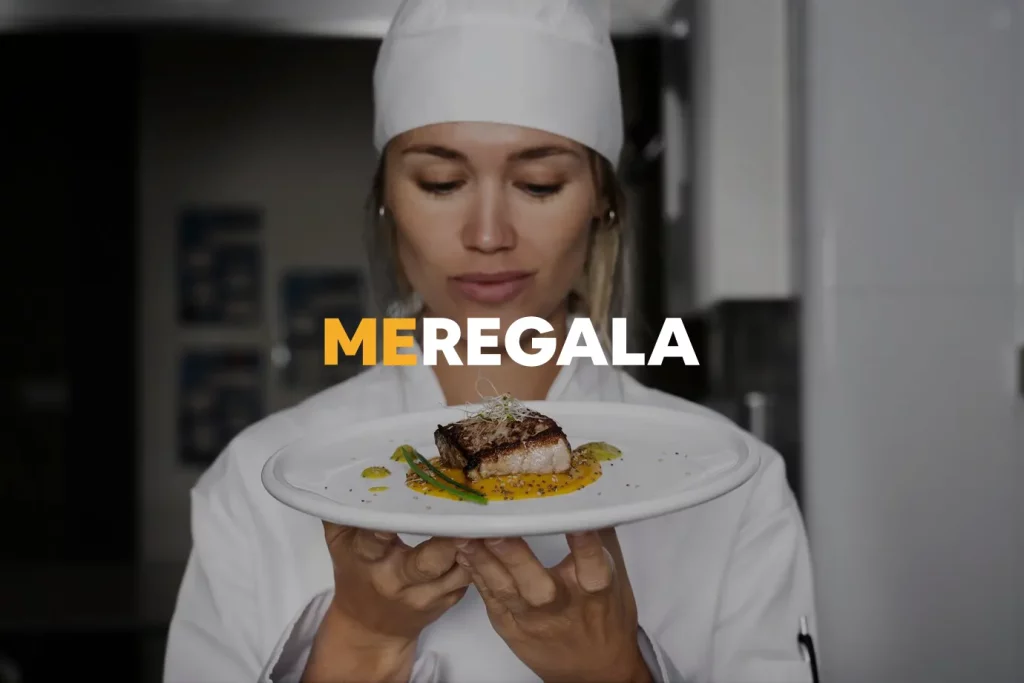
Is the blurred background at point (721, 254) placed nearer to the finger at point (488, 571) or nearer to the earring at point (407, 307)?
the earring at point (407, 307)

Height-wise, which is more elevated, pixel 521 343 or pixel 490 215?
pixel 490 215

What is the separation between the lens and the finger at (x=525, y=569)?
0.65 m

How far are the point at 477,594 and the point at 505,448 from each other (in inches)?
11.9

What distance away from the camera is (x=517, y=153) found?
92cm

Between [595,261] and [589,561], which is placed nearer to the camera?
[589,561]

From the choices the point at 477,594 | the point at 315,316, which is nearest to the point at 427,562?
the point at 477,594

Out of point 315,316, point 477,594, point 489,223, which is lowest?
point 477,594

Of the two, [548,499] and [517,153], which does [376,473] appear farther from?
[517,153]

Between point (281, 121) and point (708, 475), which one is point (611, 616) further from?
point (281, 121)

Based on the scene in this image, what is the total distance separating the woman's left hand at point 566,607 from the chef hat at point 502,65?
511 millimetres

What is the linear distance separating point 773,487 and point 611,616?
0.34 metres

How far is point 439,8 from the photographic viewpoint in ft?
3.07

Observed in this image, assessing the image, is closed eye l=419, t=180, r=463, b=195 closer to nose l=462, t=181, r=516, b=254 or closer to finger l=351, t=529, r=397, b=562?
nose l=462, t=181, r=516, b=254

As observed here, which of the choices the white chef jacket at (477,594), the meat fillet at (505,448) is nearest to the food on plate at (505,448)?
the meat fillet at (505,448)
